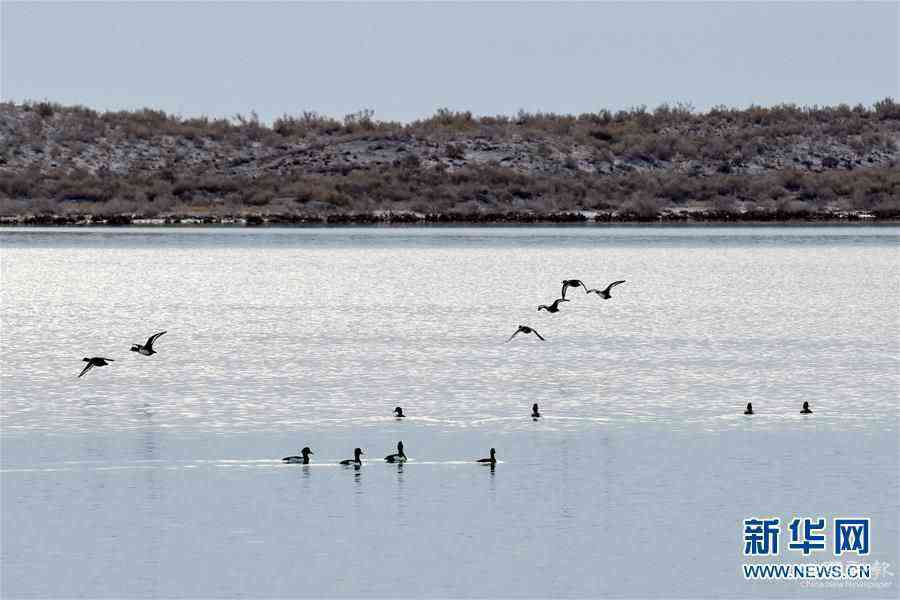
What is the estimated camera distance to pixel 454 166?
3974 inches

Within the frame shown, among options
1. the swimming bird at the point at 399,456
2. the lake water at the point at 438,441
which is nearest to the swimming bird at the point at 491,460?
the lake water at the point at 438,441

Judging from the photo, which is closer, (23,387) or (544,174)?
(23,387)

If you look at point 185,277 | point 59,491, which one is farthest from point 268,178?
point 59,491

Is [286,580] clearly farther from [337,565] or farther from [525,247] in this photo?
[525,247]

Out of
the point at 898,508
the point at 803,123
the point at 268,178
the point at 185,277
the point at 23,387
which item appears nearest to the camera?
the point at 898,508

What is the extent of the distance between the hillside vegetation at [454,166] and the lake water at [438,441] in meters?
48.0

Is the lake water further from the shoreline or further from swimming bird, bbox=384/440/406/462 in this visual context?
the shoreline

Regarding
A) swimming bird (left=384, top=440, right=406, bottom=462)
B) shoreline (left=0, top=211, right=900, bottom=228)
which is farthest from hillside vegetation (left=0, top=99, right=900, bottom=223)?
swimming bird (left=384, top=440, right=406, bottom=462)

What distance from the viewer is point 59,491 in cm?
1859

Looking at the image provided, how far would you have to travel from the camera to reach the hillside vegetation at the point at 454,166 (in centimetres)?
9531

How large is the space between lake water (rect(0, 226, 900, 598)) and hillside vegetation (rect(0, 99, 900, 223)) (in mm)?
47986

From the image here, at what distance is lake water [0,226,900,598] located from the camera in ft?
51.5

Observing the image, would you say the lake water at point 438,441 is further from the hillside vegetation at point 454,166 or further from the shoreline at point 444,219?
the hillside vegetation at point 454,166

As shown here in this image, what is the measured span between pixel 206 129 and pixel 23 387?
294ft
